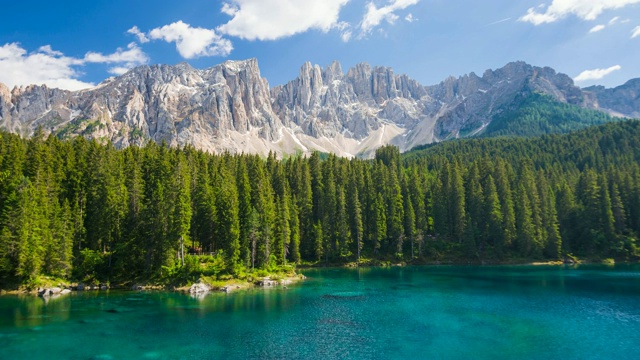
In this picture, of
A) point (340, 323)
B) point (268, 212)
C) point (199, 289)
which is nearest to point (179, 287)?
point (199, 289)

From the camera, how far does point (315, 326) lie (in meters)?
41.9

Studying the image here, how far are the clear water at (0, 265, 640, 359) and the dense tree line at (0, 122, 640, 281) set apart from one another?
32.6 ft

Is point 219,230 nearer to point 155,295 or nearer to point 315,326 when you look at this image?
point 155,295

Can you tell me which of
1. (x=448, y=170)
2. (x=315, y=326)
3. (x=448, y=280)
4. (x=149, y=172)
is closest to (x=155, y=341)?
(x=315, y=326)

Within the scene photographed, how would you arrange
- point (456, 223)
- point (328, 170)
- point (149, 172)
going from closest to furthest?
point (149, 172) < point (456, 223) < point (328, 170)

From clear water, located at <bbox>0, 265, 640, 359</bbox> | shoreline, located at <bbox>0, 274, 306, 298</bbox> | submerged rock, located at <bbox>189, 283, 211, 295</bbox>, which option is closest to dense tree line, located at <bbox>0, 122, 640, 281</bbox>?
shoreline, located at <bbox>0, 274, 306, 298</bbox>

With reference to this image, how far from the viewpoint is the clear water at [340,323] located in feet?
111

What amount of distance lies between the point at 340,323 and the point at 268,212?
4433 cm

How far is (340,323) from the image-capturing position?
43.0 meters

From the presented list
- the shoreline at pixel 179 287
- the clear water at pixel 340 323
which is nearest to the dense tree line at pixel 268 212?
the shoreline at pixel 179 287

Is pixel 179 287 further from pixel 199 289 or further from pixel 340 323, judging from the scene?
pixel 340 323

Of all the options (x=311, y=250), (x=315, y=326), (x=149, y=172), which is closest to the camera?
(x=315, y=326)

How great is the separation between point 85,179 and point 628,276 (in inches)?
4103

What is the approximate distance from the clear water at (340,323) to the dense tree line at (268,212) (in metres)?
9.94
